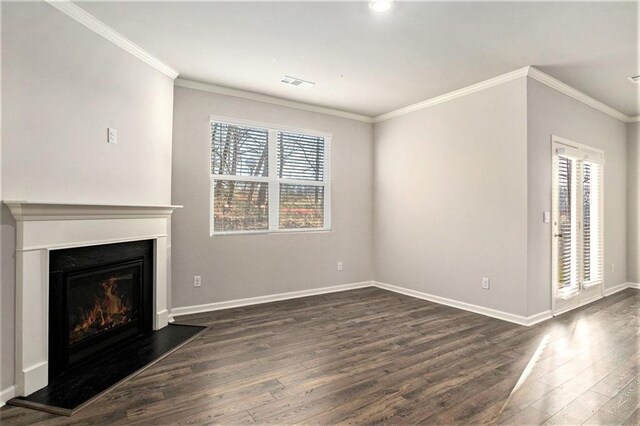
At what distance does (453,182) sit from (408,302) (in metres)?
1.69

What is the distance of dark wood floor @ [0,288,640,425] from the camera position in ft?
6.56

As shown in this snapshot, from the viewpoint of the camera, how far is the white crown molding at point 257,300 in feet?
12.9

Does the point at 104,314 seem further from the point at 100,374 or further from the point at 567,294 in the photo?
the point at 567,294

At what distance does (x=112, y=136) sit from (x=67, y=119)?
41 cm

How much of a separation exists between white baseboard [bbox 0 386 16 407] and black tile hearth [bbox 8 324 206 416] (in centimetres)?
3

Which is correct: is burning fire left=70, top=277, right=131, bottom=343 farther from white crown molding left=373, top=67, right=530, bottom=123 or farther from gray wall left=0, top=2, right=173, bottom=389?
white crown molding left=373, top=67, right=530, bottom=123

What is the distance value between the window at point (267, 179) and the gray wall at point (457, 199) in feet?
3.46

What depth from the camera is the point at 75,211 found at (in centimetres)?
250

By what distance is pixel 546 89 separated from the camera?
3.84 m

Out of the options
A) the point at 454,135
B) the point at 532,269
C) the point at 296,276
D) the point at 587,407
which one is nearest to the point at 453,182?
the point at 454,135

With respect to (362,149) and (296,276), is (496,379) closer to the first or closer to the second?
(296,276)

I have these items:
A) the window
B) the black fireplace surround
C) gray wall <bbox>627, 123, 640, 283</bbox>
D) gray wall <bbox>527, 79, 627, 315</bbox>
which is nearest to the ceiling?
gray wall <bbox>527, 79, 627, 315</bbox>

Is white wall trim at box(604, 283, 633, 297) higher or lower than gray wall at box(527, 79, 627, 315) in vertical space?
lower

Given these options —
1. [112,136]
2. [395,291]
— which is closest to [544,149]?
[395,291]
